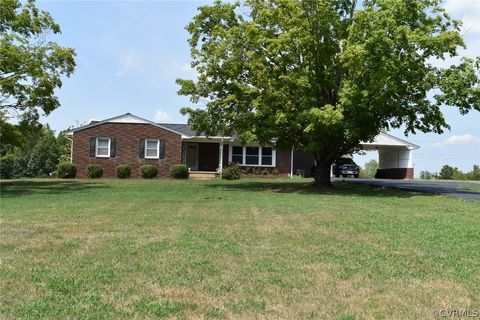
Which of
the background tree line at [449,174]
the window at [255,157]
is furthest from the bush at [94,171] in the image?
the background tree line at [449,174]

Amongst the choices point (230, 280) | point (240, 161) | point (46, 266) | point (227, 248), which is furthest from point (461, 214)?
point (240, 161)

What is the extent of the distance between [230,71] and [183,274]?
1732 centimetres

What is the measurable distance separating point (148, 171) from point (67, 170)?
531 centimetres

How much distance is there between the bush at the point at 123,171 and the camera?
3481 centimetres

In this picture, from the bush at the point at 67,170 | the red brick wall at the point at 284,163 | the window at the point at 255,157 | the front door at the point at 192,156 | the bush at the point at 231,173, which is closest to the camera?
the bush at the point at 231,173

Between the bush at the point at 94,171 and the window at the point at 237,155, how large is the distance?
31.4 ft

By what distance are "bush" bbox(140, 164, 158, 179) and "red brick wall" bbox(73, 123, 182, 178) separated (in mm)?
877

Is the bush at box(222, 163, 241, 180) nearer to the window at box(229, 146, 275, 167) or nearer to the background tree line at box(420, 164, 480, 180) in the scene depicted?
the window at box(229, 146, 275, 167)

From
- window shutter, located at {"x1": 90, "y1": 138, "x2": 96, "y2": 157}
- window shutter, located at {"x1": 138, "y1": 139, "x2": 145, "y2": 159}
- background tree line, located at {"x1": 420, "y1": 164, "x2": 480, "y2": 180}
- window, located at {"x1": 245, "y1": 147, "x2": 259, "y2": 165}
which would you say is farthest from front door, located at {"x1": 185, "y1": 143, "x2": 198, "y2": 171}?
background tree line, located at {"x1": 420, "y1": 164, "x2": 480, "y2": 180}

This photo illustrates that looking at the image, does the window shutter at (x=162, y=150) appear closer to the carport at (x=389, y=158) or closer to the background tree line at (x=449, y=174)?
the carport at (x=389, y=158)

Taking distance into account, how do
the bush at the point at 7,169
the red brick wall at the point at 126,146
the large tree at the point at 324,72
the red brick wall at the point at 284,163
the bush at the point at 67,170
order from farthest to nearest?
1. the bush at the point at 7,169
2. the red brick wall at the point at 284,163
3. the red brick wall at the point at 126,146
4. the bush at the point at 67,170
5. the large tree at the point at 324,72

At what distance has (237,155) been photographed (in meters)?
38.8

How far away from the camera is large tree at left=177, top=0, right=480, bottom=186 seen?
64.0ft

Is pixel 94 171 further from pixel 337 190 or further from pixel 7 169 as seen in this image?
pixel 7 169
